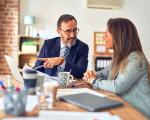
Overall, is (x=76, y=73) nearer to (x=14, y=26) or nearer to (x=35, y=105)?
(x=35, y=105)

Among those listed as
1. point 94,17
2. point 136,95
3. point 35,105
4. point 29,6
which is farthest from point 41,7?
point 35,105

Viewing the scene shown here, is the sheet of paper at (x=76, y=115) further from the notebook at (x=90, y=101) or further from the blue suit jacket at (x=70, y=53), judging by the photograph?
the blue suit jacket at (x=70, y=53)

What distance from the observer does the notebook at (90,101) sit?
1288 mm

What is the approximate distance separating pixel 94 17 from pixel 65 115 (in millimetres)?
4052

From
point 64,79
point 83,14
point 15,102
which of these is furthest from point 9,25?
point 15,102

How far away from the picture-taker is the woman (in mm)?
1696

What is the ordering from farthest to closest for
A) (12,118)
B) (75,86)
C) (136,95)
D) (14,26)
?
(14,26)
(75,86)
(136,95)
(12,118)

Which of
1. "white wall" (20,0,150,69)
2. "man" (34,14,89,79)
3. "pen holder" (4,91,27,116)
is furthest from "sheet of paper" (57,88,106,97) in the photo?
"white wall" (20,0,150,69)

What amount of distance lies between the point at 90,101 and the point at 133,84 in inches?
18.2

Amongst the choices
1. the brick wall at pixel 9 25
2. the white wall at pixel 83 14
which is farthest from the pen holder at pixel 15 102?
the white wall at pixel 83 14

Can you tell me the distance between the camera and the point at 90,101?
1.38 m

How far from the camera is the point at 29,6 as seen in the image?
15.9ft

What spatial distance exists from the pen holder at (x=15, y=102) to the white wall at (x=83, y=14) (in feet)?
12.5

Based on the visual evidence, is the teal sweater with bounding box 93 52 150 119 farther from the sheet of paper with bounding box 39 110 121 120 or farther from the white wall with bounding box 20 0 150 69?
the white wall with bounding box 20 0 150 69
